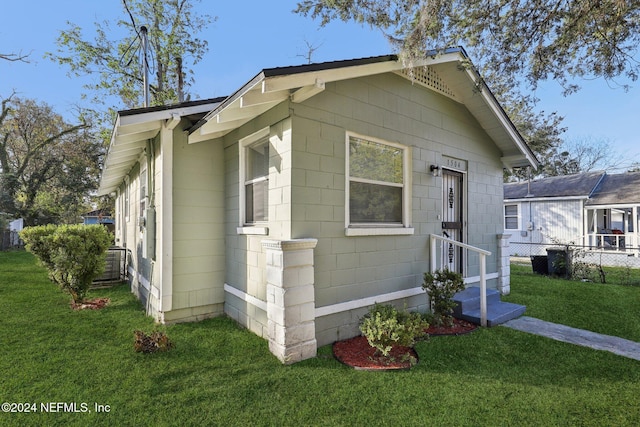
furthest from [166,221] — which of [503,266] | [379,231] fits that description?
[503,266]

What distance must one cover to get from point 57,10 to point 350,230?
16115 mm

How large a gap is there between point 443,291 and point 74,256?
6263 mm

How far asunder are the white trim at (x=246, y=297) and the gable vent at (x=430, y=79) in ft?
13.0

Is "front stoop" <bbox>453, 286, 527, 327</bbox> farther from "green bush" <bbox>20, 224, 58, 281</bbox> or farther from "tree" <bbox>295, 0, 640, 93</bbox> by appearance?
"green bush" <bbox>20, 224, 58, 281</bbox>

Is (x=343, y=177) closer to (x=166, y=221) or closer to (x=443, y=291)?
(x=443, y=291)

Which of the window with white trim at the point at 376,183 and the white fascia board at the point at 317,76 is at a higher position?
the white fascia board at the point at 317,76

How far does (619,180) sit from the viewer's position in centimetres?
1451

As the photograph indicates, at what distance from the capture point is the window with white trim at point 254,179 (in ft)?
14.2

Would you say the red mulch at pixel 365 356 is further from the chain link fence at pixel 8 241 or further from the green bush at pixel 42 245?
the chain link fence at pixel 8 241

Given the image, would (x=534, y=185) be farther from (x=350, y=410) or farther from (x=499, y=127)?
(x=350, y=410)

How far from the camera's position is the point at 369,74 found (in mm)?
3992

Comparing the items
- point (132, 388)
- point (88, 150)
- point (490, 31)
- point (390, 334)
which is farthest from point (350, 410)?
point (88, 150)

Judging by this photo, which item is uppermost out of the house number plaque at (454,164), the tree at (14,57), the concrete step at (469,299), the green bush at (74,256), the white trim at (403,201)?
the tree at (14,57)

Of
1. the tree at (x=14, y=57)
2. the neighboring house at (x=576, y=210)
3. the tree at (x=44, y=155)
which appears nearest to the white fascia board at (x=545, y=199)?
the neighboring house at (x=576, y=210)
